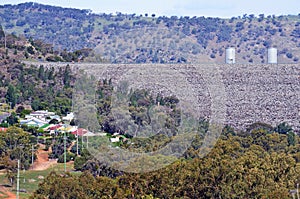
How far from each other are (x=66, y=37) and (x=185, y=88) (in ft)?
205

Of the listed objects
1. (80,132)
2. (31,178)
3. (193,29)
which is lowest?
(31,178)

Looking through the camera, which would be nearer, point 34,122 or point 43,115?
point 34,122

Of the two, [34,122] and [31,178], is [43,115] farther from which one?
[31,178]

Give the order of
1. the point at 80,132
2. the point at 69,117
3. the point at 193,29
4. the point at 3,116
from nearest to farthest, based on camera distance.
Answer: the point at 80,132 → the point at 69,117 → the point at 3,116 → the point at 193,29

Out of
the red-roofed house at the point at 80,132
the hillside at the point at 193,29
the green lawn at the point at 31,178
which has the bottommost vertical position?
the green lawn at the point at 31,178

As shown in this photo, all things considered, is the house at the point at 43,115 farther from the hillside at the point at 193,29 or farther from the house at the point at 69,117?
the hillside at the point at 193,29

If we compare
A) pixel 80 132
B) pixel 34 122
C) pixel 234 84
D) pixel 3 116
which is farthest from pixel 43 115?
pixel 234 84

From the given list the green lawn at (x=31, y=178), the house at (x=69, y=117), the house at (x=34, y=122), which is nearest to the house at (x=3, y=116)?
the house at (x=34, y=122)

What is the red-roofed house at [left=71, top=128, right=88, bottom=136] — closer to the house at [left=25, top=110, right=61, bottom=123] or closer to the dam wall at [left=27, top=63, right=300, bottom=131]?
the house at [left=25, top=110, right=61, bottom=123]

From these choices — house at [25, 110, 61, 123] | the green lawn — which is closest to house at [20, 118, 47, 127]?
house at [25, 110, 61, 123]

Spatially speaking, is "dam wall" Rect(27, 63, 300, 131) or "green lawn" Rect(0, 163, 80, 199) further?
"dam wall" Rect(27, 63, 300, 131)

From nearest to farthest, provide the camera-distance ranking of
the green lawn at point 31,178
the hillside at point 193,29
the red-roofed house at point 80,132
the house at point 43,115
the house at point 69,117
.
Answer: the green lawn at point 31,178 → the red-roofed house at point 80,132 → the house at point 43,115 → the house at point 69,117 → the hillside at point 193,29

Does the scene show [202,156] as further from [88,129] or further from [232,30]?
[232,30]

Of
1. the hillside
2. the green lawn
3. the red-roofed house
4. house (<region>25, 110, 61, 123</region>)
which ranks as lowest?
the green lawn
